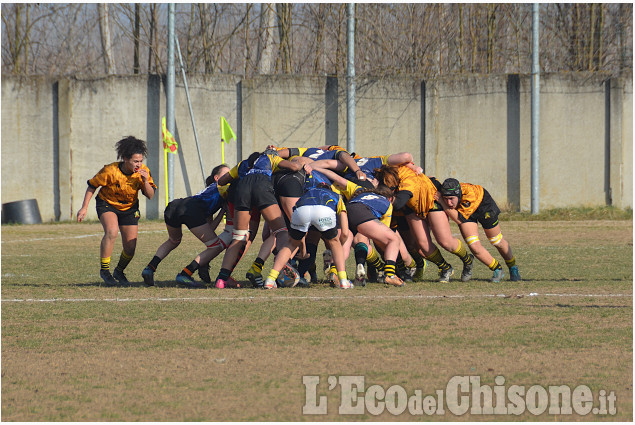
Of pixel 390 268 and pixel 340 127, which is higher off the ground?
pixel 340 127

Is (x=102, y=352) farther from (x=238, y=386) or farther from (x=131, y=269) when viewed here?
(x=131, y=269)

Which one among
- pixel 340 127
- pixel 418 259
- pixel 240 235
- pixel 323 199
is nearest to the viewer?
pixel 323 199

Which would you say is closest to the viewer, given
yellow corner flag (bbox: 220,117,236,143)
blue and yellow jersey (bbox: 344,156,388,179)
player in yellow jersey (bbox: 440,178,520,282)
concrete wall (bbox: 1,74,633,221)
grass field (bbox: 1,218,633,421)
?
grass field (bbox: 1,218,633,421)

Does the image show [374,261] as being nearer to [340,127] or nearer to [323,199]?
[323,199]

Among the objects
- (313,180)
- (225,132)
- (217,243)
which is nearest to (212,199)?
(217,243)

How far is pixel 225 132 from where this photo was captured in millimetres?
23328

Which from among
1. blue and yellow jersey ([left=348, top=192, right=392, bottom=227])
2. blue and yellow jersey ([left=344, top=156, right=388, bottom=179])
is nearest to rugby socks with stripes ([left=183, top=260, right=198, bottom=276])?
blue and yellow jersey ([left=348, top=192, right=392, bottom=227])

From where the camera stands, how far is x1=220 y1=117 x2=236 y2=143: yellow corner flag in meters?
23.0

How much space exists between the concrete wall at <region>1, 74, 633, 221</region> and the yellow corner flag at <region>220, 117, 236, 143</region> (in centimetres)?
87

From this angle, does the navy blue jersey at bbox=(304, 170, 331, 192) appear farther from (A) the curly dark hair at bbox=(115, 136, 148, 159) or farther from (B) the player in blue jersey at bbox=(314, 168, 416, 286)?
(A) the curly dark hair at bbox=(115, 136, 148, 159)

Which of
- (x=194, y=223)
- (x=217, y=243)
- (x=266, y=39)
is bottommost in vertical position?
(x=217, y=243)

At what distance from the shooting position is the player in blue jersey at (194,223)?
9.98 meters

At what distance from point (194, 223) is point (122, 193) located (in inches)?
35.3

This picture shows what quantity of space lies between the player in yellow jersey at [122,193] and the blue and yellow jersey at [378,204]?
2.35 meters
